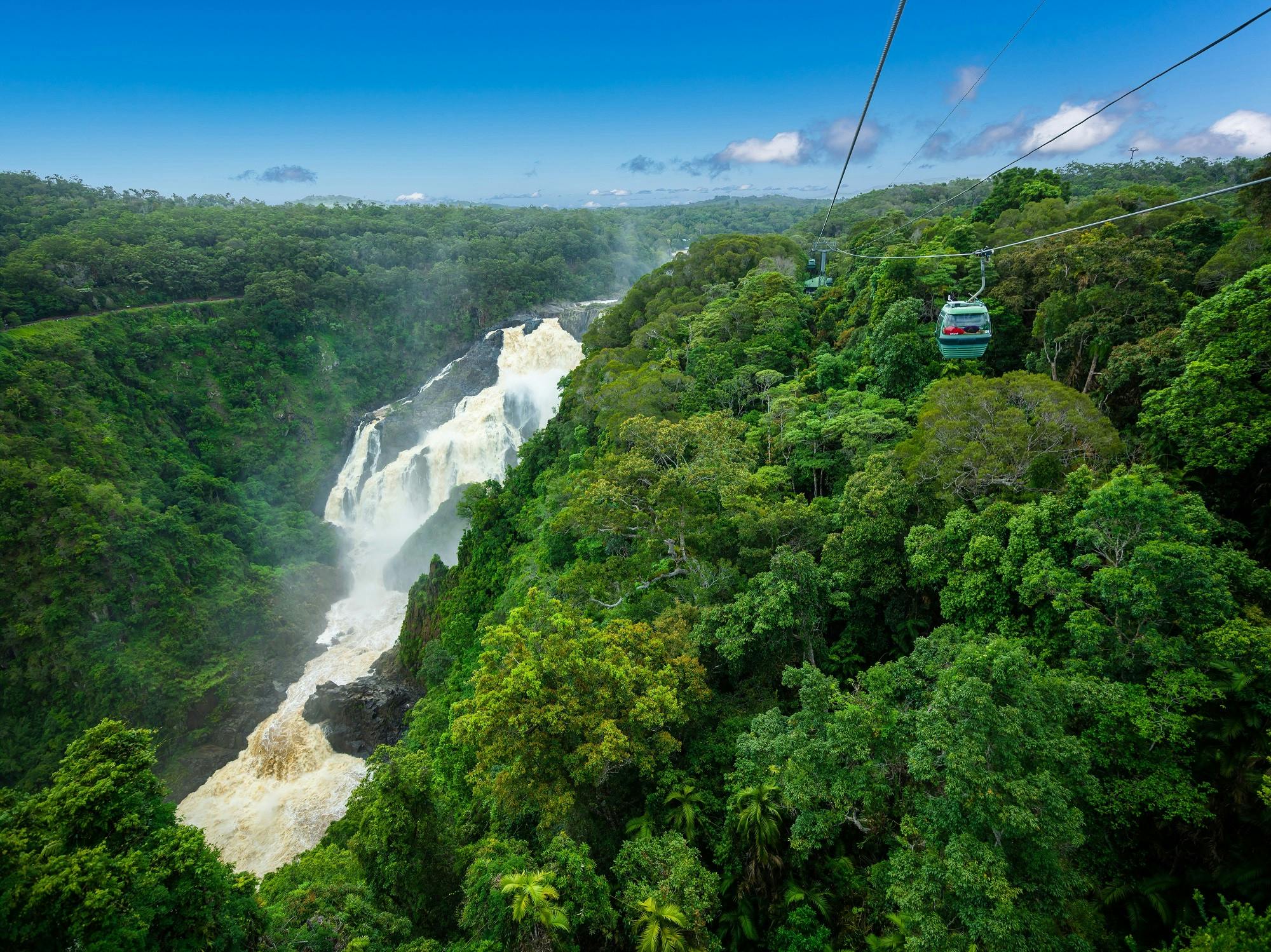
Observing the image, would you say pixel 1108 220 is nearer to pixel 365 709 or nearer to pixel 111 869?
pixel 111 869

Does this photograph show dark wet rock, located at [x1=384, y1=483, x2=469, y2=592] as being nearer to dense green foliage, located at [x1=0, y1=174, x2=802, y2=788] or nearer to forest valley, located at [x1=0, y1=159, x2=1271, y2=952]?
dense green foliage, located at [x1=0, y1=174, x2=802, y2=788]

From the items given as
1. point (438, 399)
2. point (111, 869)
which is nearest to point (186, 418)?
point (438, 399)

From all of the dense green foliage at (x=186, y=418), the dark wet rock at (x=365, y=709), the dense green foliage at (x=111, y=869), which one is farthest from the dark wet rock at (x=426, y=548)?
the dense green foliage at (x=111, y=869)

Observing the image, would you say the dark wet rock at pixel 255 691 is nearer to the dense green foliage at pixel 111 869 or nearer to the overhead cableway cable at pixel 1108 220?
the dense green foliage at pixel 111 869

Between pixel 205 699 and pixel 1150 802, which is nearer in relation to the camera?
pixel 1150 802

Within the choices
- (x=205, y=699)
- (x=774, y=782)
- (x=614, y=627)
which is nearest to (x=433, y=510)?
(x=205, y=699)

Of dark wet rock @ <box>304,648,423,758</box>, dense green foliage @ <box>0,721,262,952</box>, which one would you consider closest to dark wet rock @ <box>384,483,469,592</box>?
dark wet rock @ <box>304,648,423,758</box>

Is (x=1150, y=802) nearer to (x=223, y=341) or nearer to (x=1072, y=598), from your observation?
(x=1072, y=598)
